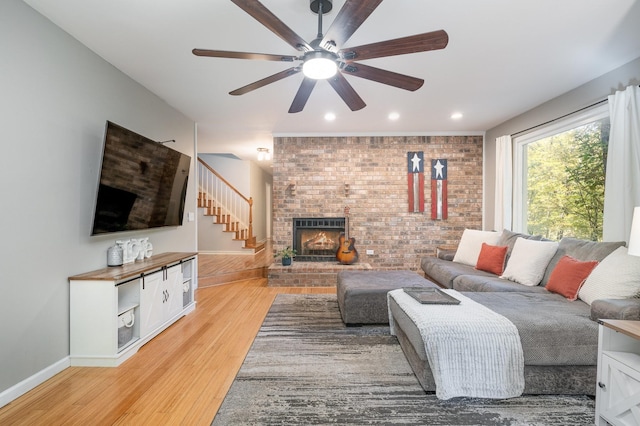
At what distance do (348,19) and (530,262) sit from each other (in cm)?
300

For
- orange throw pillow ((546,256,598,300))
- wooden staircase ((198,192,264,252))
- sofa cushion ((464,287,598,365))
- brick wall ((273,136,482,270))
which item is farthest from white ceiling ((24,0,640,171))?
wooden staircase ((198,192,264,252))

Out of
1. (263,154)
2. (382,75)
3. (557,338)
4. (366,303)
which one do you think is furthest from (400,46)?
(263,154)

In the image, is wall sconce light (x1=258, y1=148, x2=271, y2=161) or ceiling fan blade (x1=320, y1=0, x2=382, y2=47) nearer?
ceiling fan blade (x1=320, y1=0, x2=382, y2=47)

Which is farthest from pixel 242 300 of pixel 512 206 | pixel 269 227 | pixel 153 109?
pixel 269 227

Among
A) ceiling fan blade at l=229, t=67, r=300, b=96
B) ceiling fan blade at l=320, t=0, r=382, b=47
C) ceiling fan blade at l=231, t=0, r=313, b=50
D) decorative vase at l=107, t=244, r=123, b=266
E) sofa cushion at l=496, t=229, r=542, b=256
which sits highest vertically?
ceiling fan blade at l=320, t=0, r=382, b=47

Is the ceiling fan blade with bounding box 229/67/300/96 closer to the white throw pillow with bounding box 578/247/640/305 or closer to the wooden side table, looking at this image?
the wooden side table

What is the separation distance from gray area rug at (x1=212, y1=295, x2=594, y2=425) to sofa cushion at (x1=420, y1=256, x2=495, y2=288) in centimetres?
133

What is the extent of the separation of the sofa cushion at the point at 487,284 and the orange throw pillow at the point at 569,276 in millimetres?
148

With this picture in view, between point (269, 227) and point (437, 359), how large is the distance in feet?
28.1

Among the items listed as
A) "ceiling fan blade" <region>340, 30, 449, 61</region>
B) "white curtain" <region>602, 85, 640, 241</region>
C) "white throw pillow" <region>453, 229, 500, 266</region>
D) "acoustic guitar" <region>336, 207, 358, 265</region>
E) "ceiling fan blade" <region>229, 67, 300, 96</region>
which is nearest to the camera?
"ceiling fan blade" <region>340, 30, 449, 61</region>

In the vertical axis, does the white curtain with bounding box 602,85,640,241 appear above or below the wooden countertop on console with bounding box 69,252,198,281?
above

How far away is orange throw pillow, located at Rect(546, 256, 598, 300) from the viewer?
255 cm

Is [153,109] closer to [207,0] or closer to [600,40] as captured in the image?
[207,0]

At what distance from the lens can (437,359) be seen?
1.83 metres
